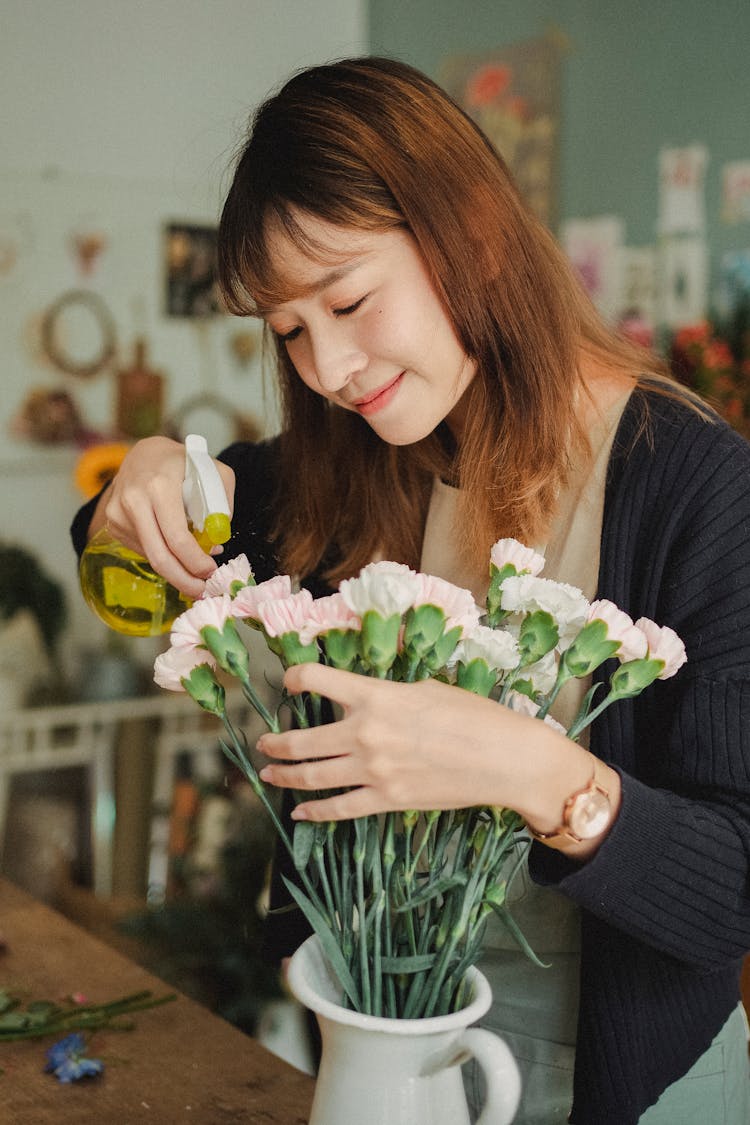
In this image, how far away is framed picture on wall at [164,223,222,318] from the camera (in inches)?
140

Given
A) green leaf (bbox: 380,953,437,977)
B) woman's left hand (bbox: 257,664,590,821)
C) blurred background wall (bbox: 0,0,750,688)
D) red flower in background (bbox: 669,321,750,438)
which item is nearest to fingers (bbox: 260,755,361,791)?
woman's left hand (bbox: 257,664,590,821)

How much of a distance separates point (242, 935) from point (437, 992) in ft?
6.64

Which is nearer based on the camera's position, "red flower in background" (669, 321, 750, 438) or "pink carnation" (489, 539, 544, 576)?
"pink carnation" (489, 539, 544, 576)

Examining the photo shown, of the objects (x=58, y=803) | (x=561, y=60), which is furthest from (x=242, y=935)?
(x=561, y=60)

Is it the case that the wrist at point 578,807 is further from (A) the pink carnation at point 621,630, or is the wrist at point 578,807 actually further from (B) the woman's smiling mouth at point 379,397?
(B) the woman's smiling mouth at point 379,397

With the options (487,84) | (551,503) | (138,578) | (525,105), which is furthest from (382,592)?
(487,84)

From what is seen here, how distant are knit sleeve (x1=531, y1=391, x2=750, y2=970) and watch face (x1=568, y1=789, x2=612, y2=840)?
0.04 feet

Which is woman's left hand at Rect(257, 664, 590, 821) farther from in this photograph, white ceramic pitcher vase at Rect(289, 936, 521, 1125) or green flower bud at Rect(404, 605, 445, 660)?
white ceramic pitcher vase at Rect(289, 936, 521, 1125)

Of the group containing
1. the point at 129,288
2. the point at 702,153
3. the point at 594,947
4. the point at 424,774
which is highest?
the point at 702,153

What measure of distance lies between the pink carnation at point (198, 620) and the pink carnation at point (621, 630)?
22 cm

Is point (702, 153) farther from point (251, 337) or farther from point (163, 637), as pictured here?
point (163, 637)

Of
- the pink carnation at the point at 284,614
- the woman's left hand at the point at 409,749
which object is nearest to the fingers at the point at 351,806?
the woman's left hand at the point at 409,749

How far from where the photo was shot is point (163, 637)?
3439 millimetres

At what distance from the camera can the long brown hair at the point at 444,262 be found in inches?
38.4
